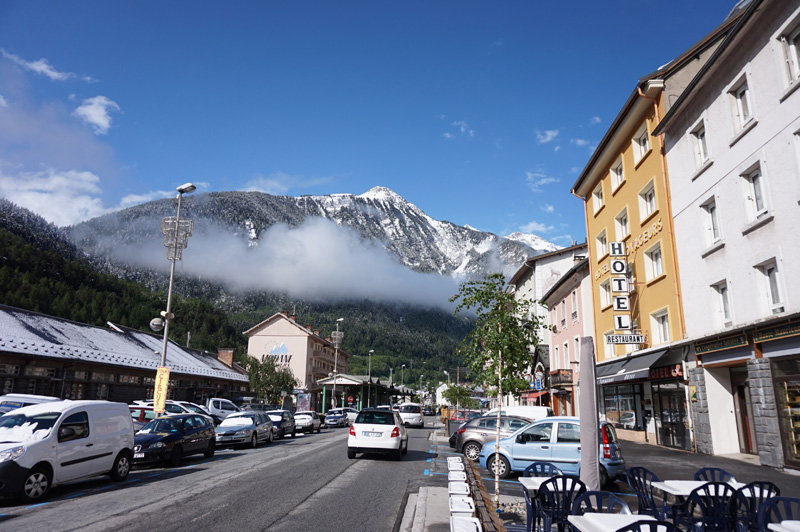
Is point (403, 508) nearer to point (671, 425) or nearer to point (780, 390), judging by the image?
point (780, 390)

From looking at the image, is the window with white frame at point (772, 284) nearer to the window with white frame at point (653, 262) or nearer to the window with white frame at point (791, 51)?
the window with white frame at point (791, 51)

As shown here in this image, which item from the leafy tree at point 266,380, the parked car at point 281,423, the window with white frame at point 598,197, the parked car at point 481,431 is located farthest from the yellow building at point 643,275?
the leafy tree at point 266,380

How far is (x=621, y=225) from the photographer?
1029 inches

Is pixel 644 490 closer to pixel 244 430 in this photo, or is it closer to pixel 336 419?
pixel 244 430

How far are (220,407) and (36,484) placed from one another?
23903 mm

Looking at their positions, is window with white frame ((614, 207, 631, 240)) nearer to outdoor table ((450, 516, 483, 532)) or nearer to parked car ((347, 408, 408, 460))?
parked car ((347, 408, 408, 460))

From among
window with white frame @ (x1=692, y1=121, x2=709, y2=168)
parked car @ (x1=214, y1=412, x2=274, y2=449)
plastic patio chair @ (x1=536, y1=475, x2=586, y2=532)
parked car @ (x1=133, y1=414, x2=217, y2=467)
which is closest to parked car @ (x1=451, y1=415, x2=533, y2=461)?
parked car @ (x1=133, y1=414, x2=217, y2=467)

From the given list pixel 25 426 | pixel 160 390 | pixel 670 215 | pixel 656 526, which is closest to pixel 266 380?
pixel 160 390

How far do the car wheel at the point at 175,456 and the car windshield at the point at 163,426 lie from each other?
2.39 ft

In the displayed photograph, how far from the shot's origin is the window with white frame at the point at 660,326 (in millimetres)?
21422

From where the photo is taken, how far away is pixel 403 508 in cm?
925

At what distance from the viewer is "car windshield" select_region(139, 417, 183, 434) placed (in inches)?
634

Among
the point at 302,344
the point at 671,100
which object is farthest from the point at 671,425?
the point at 302,344

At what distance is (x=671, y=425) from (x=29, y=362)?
95.8ft
